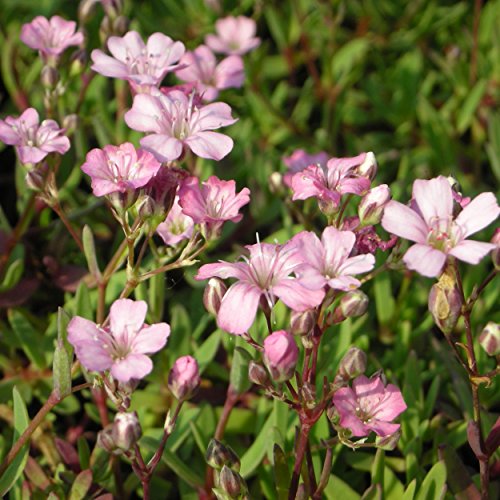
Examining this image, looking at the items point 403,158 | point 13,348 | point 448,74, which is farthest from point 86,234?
point 448,74

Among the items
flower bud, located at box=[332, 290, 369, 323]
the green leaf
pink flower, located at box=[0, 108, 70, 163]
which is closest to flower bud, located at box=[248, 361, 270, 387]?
flower bud, located at box=[332, 290, 369, 323]

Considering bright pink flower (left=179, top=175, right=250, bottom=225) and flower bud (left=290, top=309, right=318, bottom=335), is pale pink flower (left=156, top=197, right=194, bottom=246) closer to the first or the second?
bright pink flower (left=179, top=175, right=250, bottom=225)

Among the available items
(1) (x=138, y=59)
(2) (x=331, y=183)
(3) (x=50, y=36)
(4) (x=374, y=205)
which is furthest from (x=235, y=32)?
(4) (x=374, y=205)

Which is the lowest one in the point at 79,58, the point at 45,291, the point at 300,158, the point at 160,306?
the point at 45,291

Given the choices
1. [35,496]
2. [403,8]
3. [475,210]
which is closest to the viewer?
[475,210]

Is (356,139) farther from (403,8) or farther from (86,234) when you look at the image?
(86,234)
